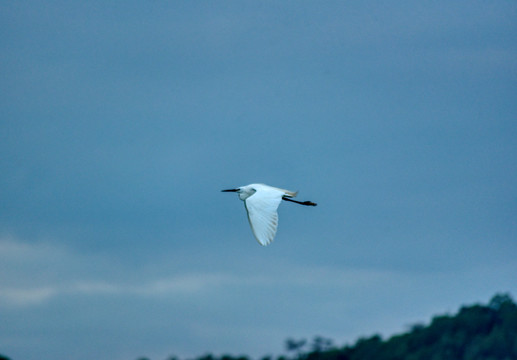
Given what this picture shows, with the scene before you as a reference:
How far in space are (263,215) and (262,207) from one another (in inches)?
20.3

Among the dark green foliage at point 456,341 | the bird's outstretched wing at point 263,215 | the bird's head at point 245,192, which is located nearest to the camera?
the bird's outstretched wing at point 263,215

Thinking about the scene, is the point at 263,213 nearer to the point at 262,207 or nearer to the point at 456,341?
the point at 262,207

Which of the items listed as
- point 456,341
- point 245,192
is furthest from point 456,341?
point 245,192

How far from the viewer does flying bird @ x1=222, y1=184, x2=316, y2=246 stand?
23094mm

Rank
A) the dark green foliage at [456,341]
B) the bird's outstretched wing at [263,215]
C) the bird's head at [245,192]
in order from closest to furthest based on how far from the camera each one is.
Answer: the bird's outstretched wing at [263,215]
the bird's head at [245,192]
the dark green foliage at [456,341]

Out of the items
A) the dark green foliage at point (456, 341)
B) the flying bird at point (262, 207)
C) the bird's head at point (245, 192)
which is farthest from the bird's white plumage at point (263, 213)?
the dark green foliage at point (456, 341)

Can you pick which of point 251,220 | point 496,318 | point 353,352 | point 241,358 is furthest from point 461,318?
point 251,220

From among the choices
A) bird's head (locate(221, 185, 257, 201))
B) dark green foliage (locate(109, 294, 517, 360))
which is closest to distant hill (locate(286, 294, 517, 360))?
dark green foliage (locate(109, 294, 517, 360))

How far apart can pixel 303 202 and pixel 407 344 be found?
137 feet

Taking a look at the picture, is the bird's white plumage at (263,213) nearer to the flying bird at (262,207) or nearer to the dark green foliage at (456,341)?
the flying bird at (262,207)

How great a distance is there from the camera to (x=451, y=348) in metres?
70.5

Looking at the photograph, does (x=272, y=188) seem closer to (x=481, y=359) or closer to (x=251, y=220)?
(x=251, y=220)

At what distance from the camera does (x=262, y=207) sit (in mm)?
24297

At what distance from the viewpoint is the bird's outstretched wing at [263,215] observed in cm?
2302
